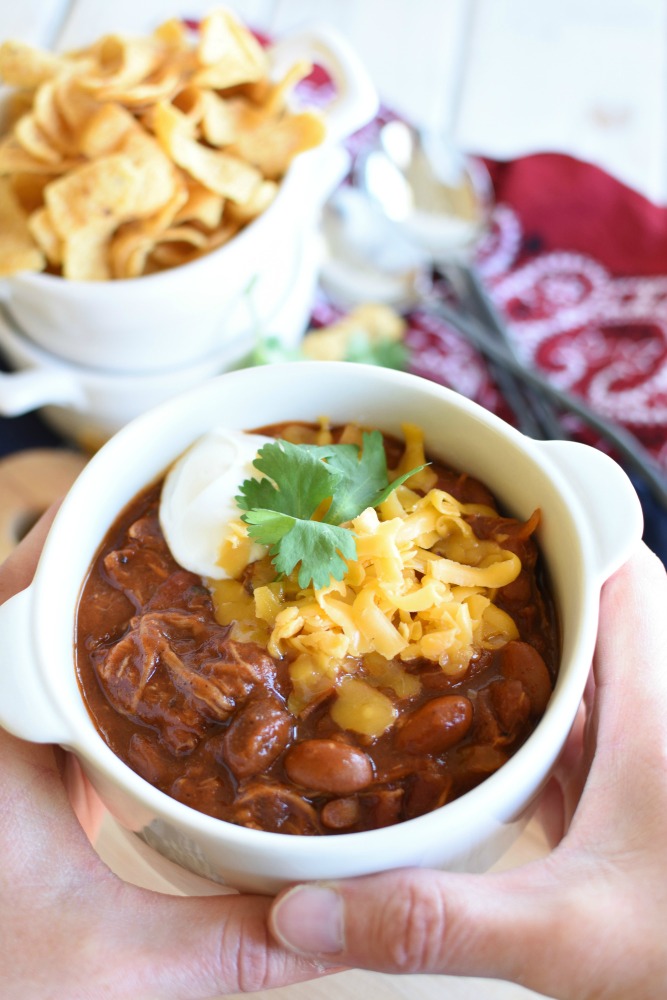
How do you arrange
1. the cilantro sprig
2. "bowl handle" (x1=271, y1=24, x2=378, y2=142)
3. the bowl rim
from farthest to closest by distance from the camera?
"bowl handle" (x1=271, y1=24, x2=378, y2=142) < the cilantro sprig < the bowl rim

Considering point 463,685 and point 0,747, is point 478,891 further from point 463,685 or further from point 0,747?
point 0,747

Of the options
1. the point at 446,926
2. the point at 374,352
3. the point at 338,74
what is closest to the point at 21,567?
the point at 446,926

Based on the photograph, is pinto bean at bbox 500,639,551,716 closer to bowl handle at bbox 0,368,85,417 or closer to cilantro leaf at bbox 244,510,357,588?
cilantro leaf at bbox 244,510,357,588

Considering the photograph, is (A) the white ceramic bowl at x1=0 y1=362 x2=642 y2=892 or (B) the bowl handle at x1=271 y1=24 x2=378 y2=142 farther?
(B) the bowl handle at x1=271 y1=24 x2=378 y2=142

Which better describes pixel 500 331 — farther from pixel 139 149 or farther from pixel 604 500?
pixel 604 500

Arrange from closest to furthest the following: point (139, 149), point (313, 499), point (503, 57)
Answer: point (313, 499), point (139, 149), point (503, 57)

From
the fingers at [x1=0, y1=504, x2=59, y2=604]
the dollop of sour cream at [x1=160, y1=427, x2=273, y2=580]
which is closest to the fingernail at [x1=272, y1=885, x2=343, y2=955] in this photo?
the dollop of sour cream at [x1=160, y1=427, x2=273, y2=580]

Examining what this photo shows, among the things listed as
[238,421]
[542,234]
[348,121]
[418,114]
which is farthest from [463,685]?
[418,114]
